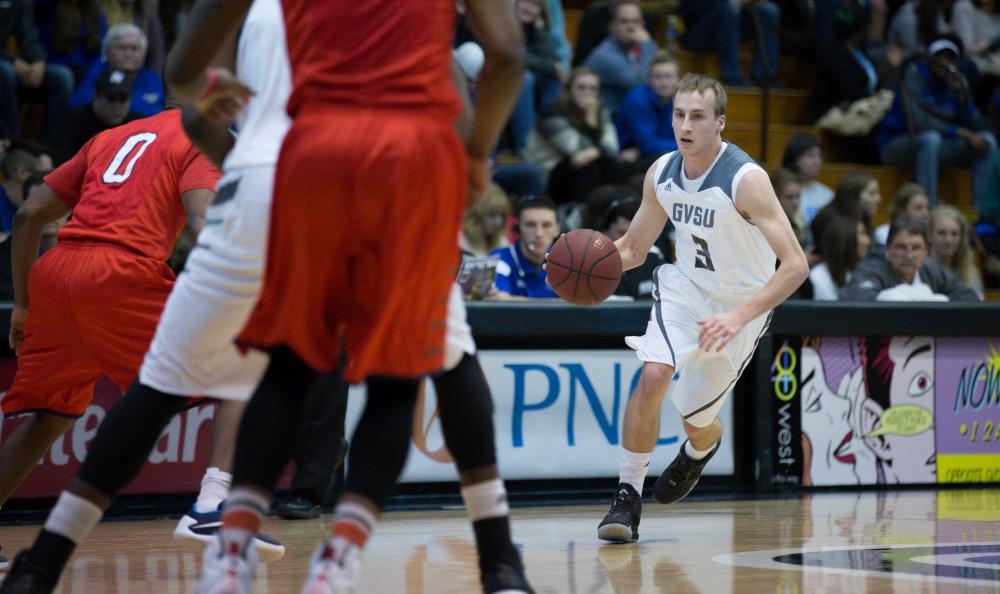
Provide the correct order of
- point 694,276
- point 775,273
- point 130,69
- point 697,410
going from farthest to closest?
point 130,69 → point 694,276 → point 697,410 → point 775,273

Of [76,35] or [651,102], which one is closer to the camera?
[76,35]

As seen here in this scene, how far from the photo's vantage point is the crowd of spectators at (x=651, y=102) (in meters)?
9.18

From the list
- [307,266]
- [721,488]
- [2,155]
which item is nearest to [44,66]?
[2,155]

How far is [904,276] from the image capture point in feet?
29.7

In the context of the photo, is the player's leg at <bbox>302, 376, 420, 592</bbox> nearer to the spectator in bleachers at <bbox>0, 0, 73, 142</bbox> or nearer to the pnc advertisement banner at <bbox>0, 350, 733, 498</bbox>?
the pnc advertisement banner at <bbox>0, 350, 733, 498</bbox>

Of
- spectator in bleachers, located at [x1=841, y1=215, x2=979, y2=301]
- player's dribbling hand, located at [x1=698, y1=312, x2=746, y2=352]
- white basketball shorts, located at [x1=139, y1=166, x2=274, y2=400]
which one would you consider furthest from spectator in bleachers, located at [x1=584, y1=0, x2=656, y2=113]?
white basketball shorts, located at [x1=139, y1=166, x2=274, y2=400]

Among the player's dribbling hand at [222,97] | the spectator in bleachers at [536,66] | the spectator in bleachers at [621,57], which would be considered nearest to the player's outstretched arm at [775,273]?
the player's dribbling hand at [222,97]

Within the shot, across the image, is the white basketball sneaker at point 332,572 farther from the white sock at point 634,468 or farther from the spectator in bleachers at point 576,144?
the spectator in bleachers at point 576,144

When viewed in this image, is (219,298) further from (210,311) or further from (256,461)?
(256,461)

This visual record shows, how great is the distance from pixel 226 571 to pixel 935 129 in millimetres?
10520

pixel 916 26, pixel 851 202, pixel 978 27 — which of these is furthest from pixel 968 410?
pixel 978 27

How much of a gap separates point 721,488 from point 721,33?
5712 millimetres

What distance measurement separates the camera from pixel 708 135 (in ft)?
20.3

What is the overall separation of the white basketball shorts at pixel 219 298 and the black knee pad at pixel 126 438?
0.04 meters
